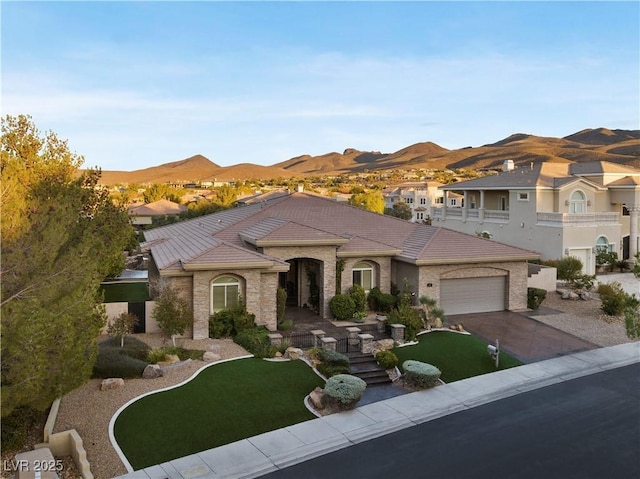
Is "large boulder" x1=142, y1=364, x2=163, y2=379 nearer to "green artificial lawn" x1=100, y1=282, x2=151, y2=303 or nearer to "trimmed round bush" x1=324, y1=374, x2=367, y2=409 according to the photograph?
"trimmed round bush" x1=324, y1=374, x2=367, y2=409

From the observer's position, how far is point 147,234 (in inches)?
1486

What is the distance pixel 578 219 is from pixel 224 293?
2832 centimetres

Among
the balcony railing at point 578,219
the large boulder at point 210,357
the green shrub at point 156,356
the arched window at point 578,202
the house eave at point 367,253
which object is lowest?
the large boulder at point 210,357

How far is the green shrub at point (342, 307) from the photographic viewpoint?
2431cm

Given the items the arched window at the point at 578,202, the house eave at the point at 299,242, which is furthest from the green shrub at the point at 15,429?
the arched window at the point at 578,202

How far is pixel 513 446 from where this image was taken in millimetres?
13289

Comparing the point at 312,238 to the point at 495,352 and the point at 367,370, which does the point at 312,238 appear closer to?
the point at 367,370

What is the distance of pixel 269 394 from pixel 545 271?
2092cm

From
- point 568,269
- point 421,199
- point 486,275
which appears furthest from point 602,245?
point 421,199

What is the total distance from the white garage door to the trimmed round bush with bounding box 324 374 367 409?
36.9 feet

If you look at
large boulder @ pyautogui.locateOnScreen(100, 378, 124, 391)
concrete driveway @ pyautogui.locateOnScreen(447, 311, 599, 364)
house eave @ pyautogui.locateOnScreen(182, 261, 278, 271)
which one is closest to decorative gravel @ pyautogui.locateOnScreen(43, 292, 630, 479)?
large boulder @ pyautogui.locateOnScreen(100, 378, 124, 391)

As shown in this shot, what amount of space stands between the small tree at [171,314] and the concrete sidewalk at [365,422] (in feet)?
25.2

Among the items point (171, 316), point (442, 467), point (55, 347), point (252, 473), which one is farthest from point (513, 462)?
point (171, 316)

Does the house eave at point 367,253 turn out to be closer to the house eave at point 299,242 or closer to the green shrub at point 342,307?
the house eave at point 299,242
